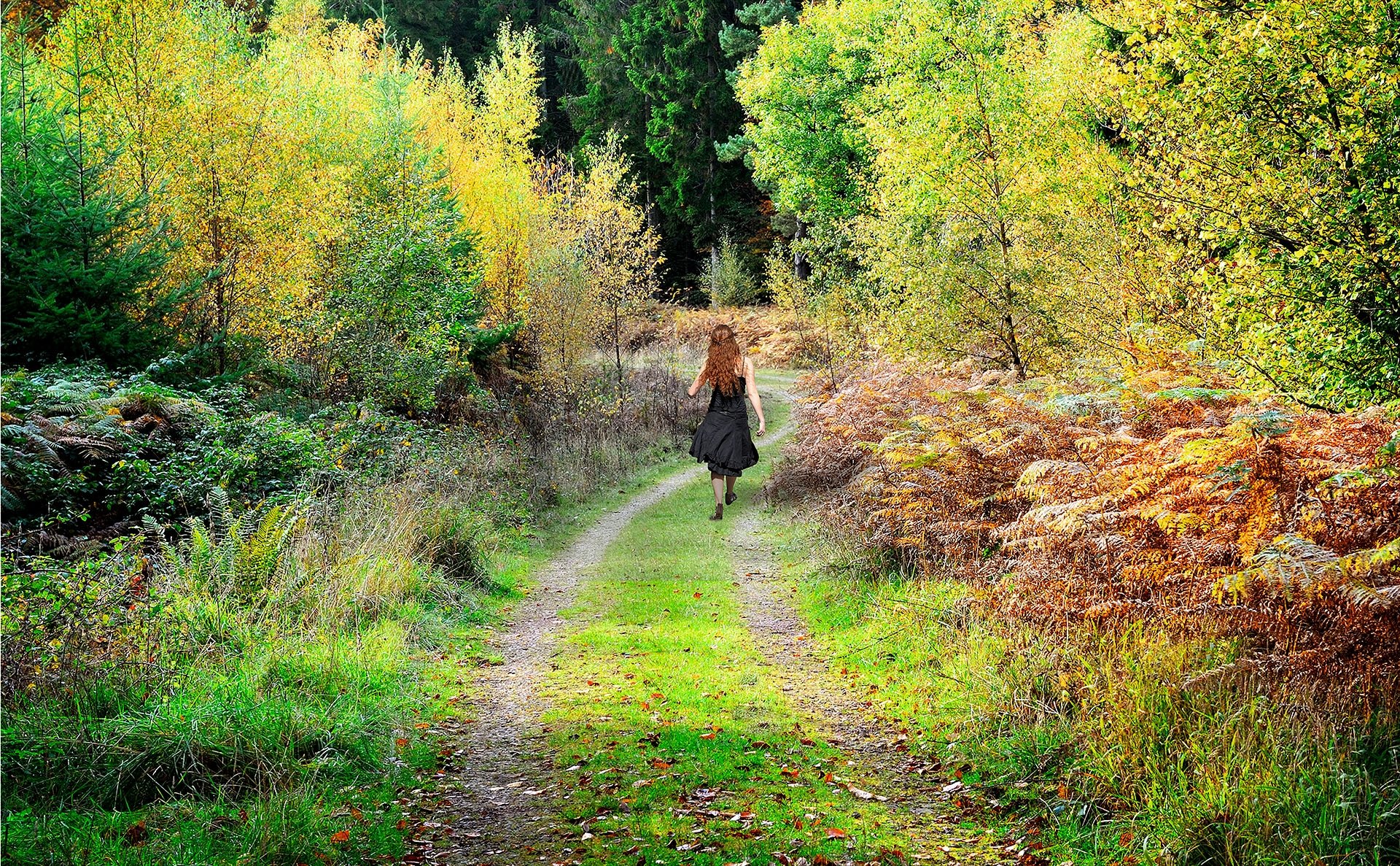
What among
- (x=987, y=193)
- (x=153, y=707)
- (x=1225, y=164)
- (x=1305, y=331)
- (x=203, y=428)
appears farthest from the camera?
(x=987, y=193)

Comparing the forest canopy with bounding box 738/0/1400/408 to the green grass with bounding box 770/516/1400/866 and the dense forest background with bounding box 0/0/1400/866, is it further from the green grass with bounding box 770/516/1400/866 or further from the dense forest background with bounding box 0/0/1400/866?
the green grass with bounding box 770/516/1400/866

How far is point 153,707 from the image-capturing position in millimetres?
5098

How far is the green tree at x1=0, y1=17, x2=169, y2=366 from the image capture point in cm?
1049

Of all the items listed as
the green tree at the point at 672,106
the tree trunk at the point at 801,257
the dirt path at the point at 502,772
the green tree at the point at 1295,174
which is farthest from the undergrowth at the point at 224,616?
the green tree at the point at 672,106

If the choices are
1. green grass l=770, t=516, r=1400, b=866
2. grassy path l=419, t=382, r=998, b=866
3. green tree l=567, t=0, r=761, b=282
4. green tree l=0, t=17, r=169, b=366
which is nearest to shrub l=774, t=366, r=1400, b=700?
green grass l=770, t=516, r=1400, b=866

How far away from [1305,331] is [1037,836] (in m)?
3.98

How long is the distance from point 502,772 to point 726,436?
7.17m

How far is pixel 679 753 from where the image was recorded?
5598mm

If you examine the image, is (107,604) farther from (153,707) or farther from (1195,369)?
(1195,369)

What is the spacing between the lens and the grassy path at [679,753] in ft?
14.7

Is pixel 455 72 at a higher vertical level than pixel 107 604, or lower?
higher

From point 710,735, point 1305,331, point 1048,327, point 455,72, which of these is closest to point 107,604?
point 710,735

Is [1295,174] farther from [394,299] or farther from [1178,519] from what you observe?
[394,299]

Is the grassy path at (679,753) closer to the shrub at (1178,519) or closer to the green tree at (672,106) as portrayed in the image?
the shrub at (1178,519)
